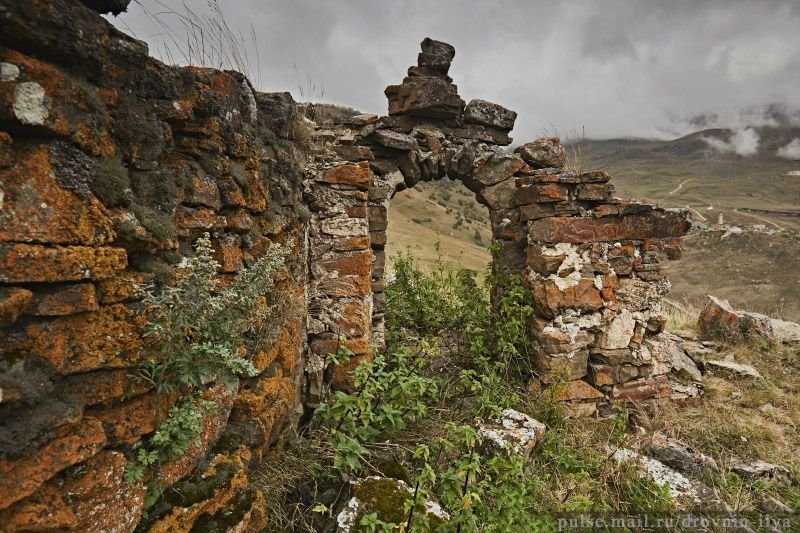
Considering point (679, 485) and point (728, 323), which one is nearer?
point (679, 485)

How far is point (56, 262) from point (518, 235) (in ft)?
13.4

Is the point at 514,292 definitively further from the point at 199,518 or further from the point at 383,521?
the point at 199,518

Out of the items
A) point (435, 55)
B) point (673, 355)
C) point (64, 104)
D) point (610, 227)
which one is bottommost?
point (673, 355)

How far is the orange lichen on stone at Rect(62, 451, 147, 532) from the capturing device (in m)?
1.25

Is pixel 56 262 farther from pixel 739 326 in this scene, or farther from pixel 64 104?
pixel 739 326

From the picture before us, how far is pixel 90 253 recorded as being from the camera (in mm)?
1294

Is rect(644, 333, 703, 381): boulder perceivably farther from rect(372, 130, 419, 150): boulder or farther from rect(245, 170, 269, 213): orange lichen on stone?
rect(245, 170, 269, 213): orange lichen on stone

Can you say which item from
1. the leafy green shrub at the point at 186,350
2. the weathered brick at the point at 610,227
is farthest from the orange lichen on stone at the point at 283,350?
the weathered brick at the point at 610,227

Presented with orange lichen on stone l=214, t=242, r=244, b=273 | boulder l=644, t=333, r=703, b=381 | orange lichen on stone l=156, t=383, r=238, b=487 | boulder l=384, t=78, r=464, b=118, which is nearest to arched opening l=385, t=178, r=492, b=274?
boulder l=644, t=333, r=703, b=381

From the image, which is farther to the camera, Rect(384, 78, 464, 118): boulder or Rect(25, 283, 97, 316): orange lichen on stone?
Rect(384, 78, 464, 118): boulder

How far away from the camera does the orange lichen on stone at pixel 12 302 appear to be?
1.10 m

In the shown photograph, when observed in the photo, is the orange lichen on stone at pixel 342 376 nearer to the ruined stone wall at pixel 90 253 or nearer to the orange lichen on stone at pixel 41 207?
the ruined stone wall at pixel 90 253

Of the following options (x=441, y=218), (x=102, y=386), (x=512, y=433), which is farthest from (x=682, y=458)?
(x=441, y=218)

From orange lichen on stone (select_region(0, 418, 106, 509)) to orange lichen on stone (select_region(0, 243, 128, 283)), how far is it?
1.40ft
